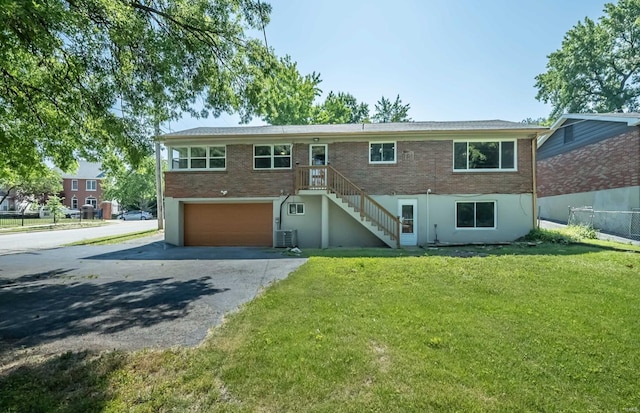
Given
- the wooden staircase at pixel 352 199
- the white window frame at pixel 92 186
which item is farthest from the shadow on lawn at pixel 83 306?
the white window frame at pixel 92 186

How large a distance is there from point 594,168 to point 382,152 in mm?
12935

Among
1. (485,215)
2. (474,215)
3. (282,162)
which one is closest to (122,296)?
(282,162)

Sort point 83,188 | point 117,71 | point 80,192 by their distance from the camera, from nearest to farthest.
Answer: point 117,71 → point 80,192 → point 83,188

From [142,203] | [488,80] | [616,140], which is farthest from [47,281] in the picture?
[142,203]

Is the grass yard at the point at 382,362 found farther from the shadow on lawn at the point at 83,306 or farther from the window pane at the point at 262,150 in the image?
the window pane at the point at 262,150

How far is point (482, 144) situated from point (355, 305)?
11631 mm

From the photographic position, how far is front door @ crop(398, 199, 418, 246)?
539 inches

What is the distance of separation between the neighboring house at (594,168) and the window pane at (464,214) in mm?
4956

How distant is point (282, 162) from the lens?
47.4 feet

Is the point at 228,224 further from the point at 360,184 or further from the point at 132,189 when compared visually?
the point at 132,189

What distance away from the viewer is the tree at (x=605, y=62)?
29312mm

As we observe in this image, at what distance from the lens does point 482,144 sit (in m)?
13.8

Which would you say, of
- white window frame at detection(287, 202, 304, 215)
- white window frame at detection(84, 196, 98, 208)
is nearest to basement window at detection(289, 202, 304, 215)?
white window frame at detection(287, 202, 304, 215)

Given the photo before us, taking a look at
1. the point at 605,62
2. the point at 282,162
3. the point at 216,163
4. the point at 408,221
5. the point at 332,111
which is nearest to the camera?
the point at 408,221
